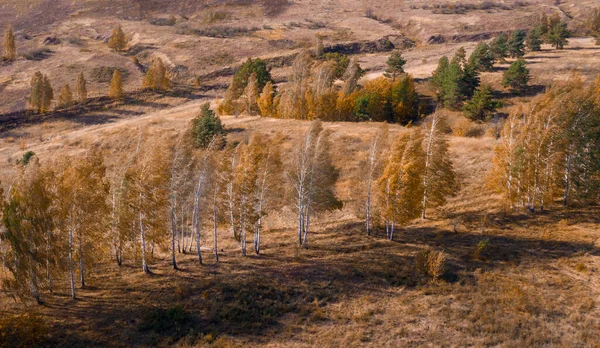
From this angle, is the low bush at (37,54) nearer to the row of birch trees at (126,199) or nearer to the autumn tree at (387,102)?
the autumn tree at (387,102)

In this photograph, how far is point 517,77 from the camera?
90.1 m

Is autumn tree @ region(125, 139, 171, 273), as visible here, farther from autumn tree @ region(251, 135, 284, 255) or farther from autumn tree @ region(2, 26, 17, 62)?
autumn tree @ region(2, 26, 17, 62)

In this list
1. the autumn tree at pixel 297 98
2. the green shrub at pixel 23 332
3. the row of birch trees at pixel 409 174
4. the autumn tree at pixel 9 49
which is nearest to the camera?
the green shrub at pixel 23 332

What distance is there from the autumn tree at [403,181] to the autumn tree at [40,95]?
11298 centimetres

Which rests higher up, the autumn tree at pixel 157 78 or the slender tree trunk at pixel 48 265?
the autumn tree at pixel 157 78

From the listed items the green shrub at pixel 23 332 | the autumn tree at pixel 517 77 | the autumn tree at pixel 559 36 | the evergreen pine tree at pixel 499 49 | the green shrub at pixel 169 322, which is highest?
the autumn tree at pixel 559 36

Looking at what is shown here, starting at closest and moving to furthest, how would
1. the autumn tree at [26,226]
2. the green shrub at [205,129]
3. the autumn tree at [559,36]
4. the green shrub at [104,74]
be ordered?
the autumn tree at [26,226], the green shrub at [205,129], the autumn tree at [559,36], the green shrub at [104,74]

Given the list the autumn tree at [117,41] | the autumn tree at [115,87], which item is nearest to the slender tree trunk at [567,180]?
the autumn tree at [115,87]

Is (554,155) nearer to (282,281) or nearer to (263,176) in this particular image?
(263,176)

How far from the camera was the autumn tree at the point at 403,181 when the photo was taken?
35.1 meters

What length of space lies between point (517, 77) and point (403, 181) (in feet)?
238

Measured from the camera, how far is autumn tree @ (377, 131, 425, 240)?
35062mm

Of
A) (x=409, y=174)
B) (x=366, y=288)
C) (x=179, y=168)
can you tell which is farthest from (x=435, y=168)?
(x=179, y=168)

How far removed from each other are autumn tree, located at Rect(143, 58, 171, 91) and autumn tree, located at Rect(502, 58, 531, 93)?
101576 mm
